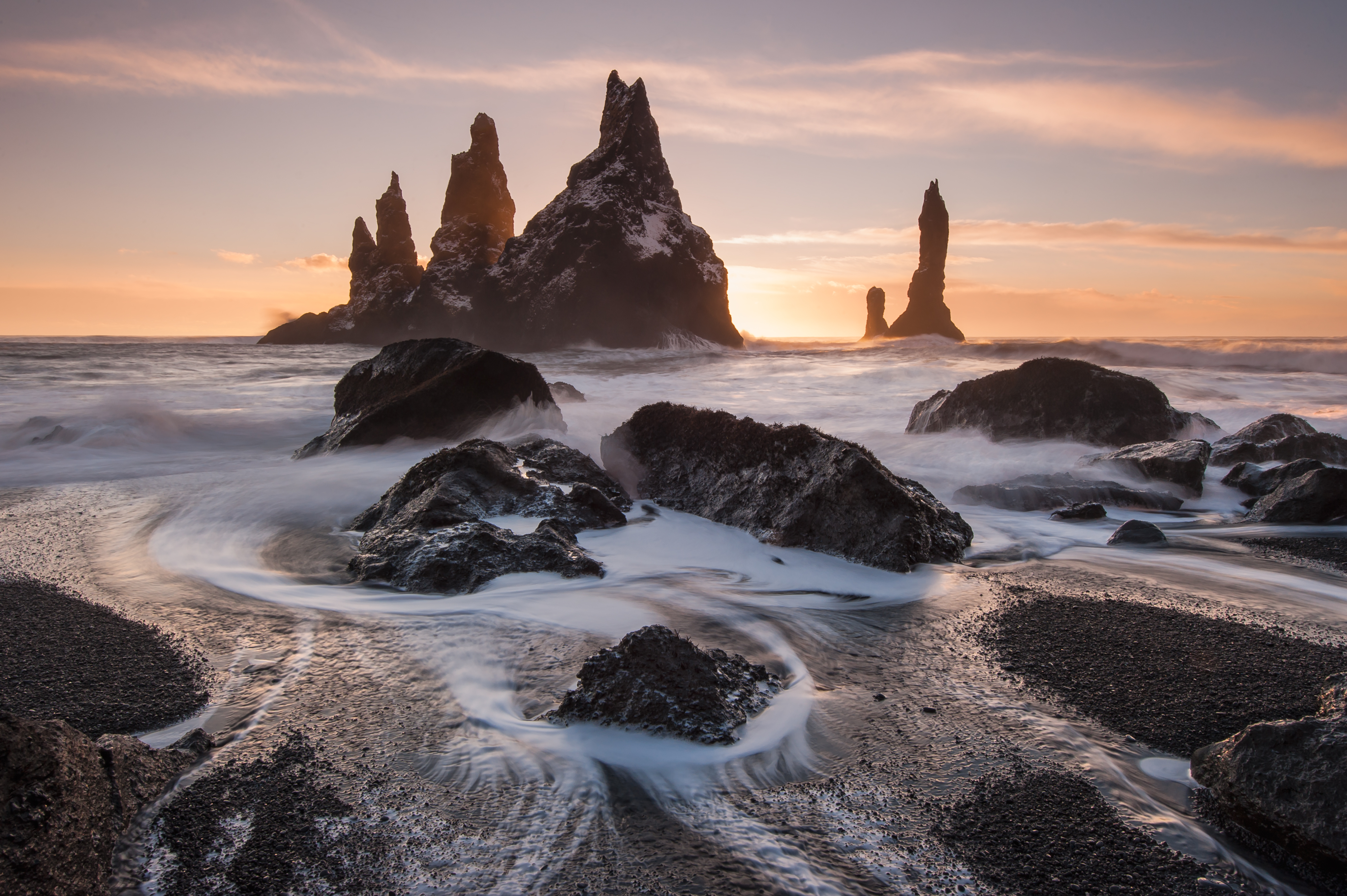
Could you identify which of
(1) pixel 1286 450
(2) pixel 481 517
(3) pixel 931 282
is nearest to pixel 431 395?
(2) pixel 481 517

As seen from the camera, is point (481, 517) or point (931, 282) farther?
point (931, 282)

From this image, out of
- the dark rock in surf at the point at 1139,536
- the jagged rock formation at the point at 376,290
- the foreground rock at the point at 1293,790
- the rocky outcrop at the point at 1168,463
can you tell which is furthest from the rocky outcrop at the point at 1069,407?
the jagged rock formation at the point at 376,290

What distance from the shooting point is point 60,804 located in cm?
153

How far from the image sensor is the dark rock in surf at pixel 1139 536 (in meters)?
4.61

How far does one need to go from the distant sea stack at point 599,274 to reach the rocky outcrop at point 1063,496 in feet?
154

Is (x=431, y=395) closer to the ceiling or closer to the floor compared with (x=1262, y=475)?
closer to the ceiling

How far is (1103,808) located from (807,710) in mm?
863

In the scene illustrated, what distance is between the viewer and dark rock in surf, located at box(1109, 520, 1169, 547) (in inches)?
181

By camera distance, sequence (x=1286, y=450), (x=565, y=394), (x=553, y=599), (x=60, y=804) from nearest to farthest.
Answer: (x=60, y=804) → (x=553, y=599) → (x=1286, y=450) → (x=565, y=394)

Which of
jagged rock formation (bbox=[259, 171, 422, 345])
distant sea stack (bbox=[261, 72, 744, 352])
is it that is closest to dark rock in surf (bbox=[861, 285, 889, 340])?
distant sea stack (bbox=[261, 72, 744, 352])

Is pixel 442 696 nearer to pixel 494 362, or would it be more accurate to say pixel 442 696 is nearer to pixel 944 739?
pixel 944 739

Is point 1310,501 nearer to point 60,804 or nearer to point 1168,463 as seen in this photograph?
point 1168,463

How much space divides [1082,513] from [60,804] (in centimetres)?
573

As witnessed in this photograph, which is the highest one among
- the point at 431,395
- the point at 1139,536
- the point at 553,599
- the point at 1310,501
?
the point at 431,395
